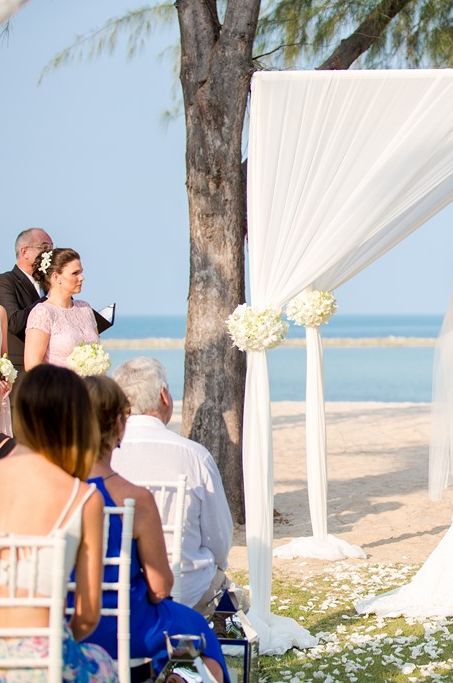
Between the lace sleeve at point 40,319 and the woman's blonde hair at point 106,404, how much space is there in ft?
8.69

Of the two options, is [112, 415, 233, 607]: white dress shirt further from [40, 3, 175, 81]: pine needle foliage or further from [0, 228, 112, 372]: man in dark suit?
[40, 3, 175, 81]: pine needle foliage

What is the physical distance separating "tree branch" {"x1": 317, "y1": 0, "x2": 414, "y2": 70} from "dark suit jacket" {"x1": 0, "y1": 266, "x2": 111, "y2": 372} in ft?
7.98

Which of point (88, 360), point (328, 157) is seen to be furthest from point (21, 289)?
point (328, 157)

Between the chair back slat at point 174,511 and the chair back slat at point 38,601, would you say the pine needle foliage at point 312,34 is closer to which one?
the chair back slat at point 174,511

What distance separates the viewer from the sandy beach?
6.15m

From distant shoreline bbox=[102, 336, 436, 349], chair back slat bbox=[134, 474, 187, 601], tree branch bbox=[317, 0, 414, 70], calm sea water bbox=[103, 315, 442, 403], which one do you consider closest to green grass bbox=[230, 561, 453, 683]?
chair back slat bbox=[134, 474, 187, 601]

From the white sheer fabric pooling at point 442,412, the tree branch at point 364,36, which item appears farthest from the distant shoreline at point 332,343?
the white sheer fabric pooling at point 442,412

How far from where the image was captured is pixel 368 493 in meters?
7.78

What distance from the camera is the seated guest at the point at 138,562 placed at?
2.62 m

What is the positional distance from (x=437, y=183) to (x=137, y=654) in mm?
3024

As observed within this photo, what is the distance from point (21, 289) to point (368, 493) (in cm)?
323

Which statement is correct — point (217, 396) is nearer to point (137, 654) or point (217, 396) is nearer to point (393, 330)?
point (137, 654)

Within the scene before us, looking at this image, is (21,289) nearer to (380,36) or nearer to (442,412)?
(442,412)

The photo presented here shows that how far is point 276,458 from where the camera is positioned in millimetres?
9695
